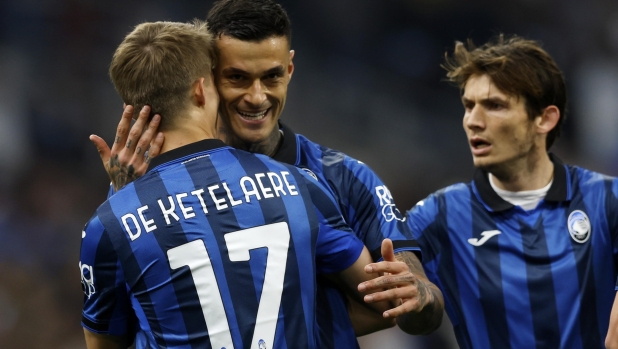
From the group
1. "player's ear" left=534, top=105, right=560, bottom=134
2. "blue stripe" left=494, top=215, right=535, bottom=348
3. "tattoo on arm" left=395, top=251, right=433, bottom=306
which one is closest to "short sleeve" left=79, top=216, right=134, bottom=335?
"tattoo on arm" left=395, top=251, right=433, bottom=306

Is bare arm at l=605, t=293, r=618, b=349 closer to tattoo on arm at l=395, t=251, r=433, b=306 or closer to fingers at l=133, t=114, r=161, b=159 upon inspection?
tattoo on arm at l=395, t=251, r=433, b=306

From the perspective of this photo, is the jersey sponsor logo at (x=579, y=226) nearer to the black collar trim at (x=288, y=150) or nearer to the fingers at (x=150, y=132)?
the black collar trim at (x=288, y=150)

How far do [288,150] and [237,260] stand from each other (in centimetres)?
92

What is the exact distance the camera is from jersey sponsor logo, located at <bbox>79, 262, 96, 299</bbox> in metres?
2.55

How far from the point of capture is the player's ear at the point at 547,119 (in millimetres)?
4043

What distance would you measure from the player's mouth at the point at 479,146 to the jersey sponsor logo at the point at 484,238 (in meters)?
0.42

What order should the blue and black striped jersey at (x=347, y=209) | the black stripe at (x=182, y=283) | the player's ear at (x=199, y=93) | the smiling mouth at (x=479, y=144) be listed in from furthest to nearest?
the smiling mouth at (x=479, y=144) < the blue and black striped jersey at (x=347, y=209) < the player's ear at (x=199, y=93) < the black stripe at (x=182, y=283)

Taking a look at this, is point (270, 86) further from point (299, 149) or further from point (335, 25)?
point (335, 25)

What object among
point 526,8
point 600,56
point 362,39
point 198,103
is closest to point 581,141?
point 600,56

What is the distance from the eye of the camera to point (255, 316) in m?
2.49

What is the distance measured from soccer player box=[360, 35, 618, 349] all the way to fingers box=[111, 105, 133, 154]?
5.05 feet

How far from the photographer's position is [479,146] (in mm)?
3971

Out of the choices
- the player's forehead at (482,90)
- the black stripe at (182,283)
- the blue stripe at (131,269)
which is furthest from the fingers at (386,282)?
the player's forehead at (482,90)

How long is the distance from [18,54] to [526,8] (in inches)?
247
